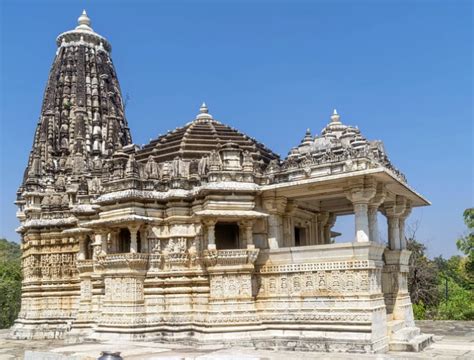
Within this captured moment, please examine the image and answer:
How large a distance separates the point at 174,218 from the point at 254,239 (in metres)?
2.66

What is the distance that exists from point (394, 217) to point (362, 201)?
383cm

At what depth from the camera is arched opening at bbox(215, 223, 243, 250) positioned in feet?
61.5

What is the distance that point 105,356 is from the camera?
372 inches

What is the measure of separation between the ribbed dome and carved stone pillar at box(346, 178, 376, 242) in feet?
14.7

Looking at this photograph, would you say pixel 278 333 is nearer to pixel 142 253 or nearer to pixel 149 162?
pixel 142 253

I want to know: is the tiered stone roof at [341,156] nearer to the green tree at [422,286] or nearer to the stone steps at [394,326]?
the stone steps at [394,326]

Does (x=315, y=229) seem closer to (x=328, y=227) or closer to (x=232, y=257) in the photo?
(x=328, y=227)

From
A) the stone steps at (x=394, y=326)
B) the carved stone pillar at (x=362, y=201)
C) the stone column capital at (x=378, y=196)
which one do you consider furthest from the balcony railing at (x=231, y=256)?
the stone steps at (x=394, y=326)

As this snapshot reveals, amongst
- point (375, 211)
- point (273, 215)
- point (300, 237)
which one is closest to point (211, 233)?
point (273, 215)

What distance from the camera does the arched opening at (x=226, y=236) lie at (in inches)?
738

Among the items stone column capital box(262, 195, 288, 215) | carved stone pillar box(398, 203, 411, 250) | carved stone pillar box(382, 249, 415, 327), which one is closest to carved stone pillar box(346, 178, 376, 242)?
stone column capital box(262, 195, 288, 215)

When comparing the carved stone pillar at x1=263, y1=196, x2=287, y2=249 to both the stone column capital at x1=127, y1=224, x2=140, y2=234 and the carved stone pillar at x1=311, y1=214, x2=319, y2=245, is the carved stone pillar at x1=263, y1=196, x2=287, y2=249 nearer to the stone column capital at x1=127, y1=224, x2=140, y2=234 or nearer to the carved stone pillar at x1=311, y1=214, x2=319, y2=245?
the carved stone pillar at x1=311, y1=214, x2=319, y2=245

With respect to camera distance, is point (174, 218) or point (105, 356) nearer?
point (105, 356)

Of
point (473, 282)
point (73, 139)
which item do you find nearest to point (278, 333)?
point (73, 139)
